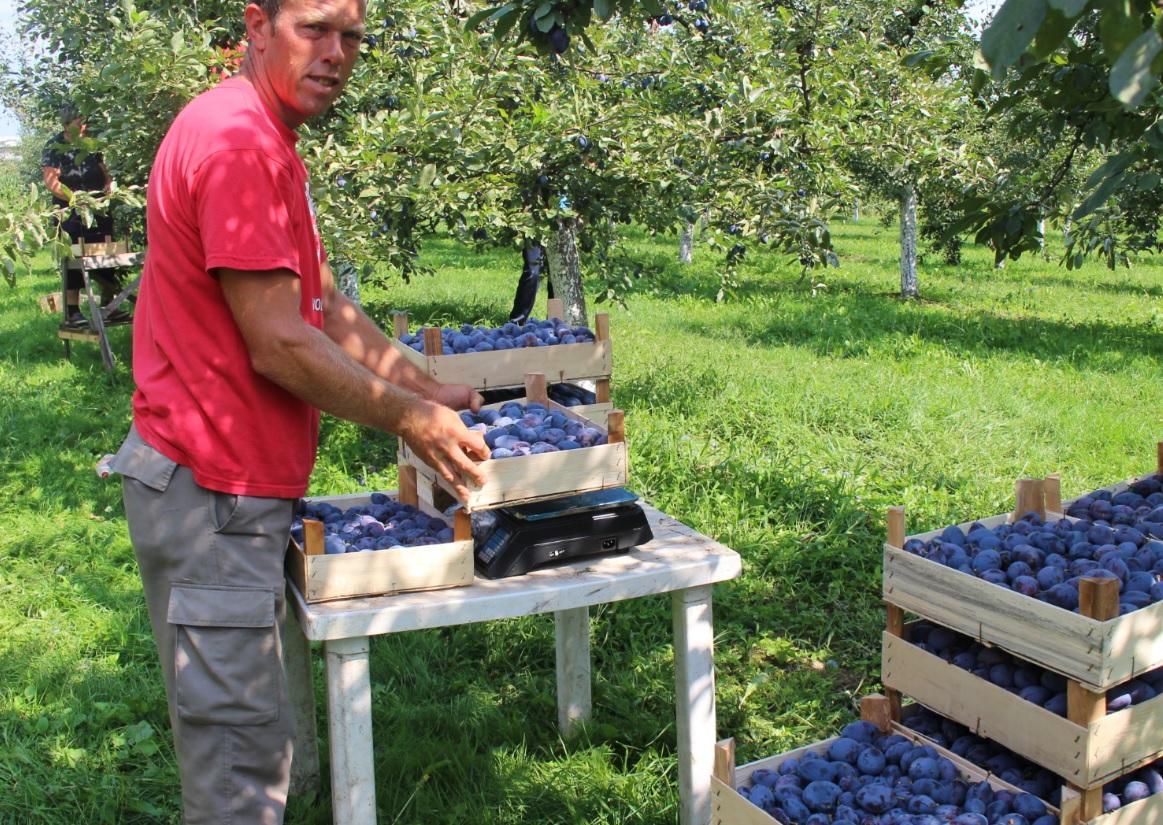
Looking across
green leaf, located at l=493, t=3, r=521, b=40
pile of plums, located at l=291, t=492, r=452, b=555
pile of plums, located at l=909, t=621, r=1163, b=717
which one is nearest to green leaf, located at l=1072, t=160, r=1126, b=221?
pile of plums, located at l=909, t=621, r=1163, b=717

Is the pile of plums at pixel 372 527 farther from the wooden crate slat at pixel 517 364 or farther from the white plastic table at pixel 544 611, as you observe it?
the wooden crate slat at pixel 517 364

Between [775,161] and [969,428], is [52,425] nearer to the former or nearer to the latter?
[775,161]

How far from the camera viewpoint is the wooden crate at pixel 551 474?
2.46m

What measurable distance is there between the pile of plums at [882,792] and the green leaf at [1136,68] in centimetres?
149

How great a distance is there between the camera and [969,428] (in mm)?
6840

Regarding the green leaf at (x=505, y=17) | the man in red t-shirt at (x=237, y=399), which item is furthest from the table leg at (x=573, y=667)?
the green leaf at (x=505, y=17)

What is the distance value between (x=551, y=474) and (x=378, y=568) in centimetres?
43

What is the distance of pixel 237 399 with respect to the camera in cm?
216

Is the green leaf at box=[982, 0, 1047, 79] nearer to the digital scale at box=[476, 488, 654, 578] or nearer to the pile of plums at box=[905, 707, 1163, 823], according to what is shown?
the digital scale at box=[476, 488, 654, 578]

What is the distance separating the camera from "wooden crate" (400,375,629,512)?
246 centimetres

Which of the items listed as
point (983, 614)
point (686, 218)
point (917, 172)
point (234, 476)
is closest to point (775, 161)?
point (686, 218)

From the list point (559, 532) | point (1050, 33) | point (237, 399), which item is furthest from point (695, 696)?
point (1050, 33)

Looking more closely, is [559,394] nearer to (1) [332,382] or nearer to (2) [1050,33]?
(1) [332,382]

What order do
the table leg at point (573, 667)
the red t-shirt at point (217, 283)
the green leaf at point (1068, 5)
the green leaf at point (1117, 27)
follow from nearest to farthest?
the green leaf at point (1068, 5) → the green leaf at point (1117, 27) → the red t-shirt at point (217, 283) → the table leg at point (573, 667)
